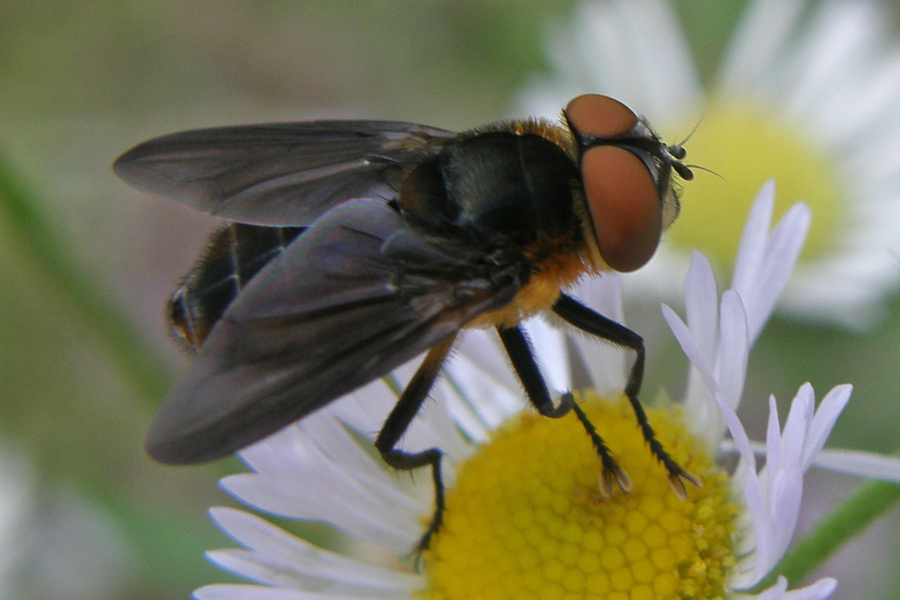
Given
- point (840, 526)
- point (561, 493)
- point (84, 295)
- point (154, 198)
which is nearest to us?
point (840, 526)

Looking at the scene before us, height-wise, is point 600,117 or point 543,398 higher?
point 600,117

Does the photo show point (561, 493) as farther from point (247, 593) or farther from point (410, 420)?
point (247, 593)

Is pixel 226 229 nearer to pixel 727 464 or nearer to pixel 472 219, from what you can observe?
pixel 472 219

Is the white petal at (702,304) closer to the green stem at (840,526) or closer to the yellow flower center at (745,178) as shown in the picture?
the green stem at (840,526)

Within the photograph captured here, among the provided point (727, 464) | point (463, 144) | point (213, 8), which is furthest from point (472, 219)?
point (213, 8)

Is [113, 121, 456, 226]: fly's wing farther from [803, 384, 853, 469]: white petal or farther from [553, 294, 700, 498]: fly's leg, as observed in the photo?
[803, 384, 853, 469]: white petal

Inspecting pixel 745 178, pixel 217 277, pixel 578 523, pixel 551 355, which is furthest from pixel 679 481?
pixel 745 178
